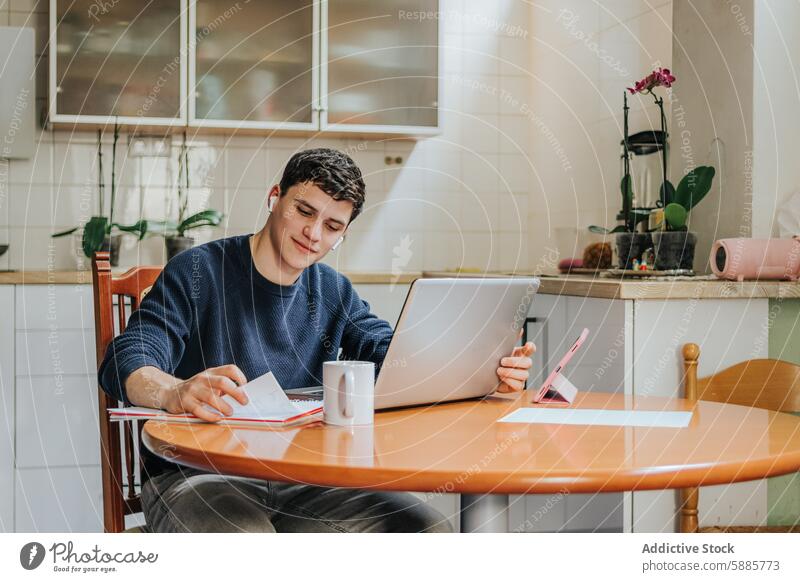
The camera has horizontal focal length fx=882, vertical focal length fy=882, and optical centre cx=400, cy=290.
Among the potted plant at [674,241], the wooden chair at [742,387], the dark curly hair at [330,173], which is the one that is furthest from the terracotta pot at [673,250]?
the dark curly hair at [330,173]

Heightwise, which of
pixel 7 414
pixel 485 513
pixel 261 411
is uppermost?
pixel 261 411

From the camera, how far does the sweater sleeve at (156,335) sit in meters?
1.18

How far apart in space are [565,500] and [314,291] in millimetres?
905

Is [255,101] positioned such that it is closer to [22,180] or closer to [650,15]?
[22,180]

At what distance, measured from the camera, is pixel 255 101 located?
2.65m

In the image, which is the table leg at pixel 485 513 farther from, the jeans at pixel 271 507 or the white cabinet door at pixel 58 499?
the white cabinet door at pixel 58 499

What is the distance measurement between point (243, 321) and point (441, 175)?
5.70 feet

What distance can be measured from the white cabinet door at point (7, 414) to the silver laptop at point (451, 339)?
126 centimetres

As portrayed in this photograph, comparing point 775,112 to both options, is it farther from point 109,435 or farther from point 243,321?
point 109,435

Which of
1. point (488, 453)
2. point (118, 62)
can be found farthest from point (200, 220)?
point (488, 453)

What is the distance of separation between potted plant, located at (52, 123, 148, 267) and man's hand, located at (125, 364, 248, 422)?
1554 mm

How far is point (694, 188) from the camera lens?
195 centimetres

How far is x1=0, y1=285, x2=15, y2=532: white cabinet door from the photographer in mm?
2230

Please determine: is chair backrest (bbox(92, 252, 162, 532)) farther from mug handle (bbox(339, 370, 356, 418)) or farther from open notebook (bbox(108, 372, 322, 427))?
mug handle (bbox(339, 370, 356, 418))
